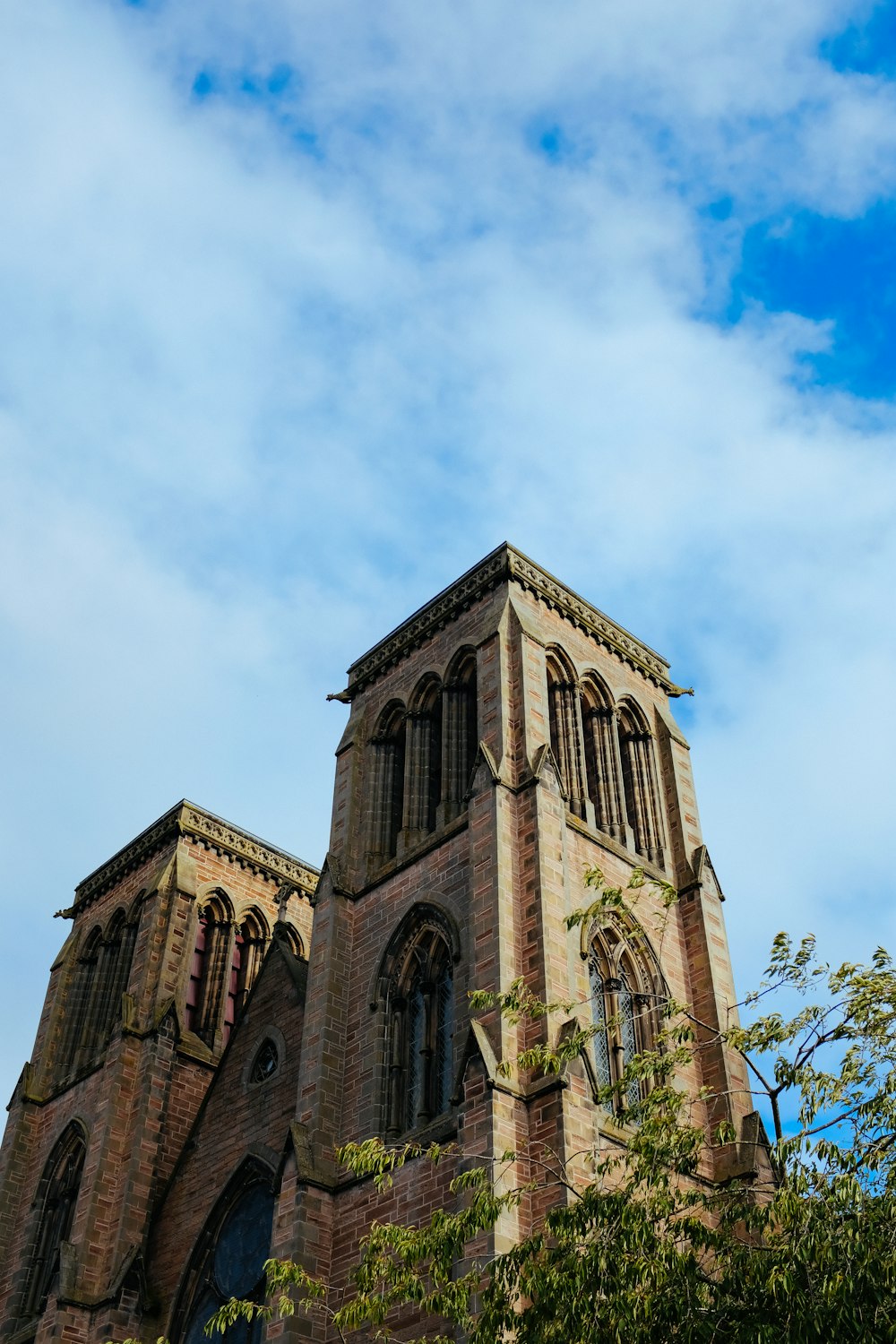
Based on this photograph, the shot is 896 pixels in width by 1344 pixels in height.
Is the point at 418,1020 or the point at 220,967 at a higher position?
the point at 220,967

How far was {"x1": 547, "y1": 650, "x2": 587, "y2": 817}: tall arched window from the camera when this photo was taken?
82.9ft

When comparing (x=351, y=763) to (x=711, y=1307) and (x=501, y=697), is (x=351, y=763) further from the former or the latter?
(x=711, y=1307)

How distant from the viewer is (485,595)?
2766 cm

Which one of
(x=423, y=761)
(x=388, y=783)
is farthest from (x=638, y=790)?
(x=388, y=783)

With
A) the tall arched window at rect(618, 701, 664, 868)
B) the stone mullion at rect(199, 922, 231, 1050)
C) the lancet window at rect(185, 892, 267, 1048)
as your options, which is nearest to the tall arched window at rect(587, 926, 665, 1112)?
the tall arched window at rect(618, 701, 664, 868)

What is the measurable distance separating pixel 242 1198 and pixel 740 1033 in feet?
45.1

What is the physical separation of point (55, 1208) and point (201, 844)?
8798 millimetres

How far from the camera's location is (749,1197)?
1566 centimetres

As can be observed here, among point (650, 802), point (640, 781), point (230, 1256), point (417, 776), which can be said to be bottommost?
point (230, 1256)

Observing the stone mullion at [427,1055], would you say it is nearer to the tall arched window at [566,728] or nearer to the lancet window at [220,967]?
the tall arched window at [566,728]

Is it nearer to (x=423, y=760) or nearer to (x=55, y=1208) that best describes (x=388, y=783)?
(x=423, y=760)

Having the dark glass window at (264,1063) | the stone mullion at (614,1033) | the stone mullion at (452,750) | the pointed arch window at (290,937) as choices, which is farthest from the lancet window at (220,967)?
the stone mullion at (614,1033)

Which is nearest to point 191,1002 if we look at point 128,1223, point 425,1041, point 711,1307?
point 128,1223

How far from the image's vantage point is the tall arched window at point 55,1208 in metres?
29.2
